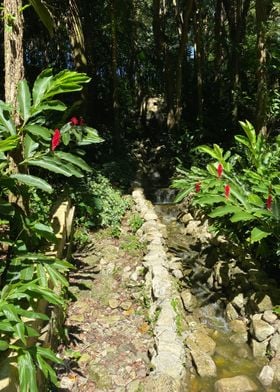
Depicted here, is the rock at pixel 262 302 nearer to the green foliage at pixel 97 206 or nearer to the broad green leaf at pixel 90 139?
the broad green leaf at pixel 90 139

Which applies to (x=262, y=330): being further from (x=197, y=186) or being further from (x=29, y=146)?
(x=29, y=146)

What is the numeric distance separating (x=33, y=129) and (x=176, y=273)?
119 inches

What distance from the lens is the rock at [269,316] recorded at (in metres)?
4.04

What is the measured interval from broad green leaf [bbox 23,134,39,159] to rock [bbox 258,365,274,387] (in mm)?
2845

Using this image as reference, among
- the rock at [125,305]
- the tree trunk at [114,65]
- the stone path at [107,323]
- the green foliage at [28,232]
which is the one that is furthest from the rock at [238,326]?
the tree trunk at [114,65]

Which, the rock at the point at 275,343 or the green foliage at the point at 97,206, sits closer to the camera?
the rock at the point at 275,343

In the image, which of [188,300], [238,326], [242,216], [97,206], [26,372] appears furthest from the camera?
[97,206]

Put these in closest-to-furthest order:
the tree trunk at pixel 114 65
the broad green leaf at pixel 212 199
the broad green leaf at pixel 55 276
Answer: the broad green leaf at pixel 55 276 < the broad green leaf at pixel 212 199 < the tree trunk at pixel 114 65

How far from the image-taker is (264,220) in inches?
156

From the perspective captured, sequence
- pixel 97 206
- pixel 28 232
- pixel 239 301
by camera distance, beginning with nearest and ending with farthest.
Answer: pixel 28 232
pixel 239 301
pixel 97 206

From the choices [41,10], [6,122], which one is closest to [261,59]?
[41,10]

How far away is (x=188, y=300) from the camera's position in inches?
191

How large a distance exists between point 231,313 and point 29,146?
2961 mm

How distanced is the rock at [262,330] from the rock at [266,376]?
0.33 metres
